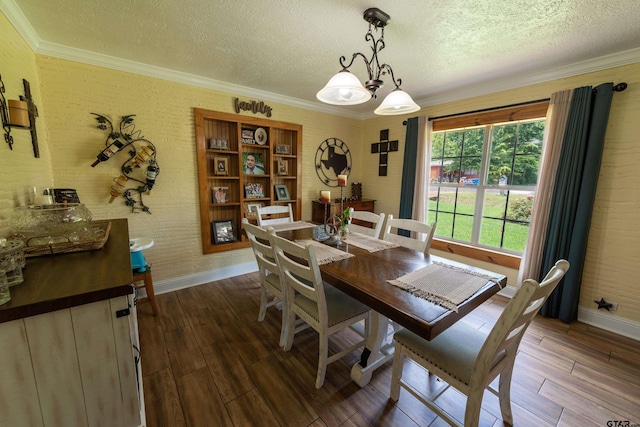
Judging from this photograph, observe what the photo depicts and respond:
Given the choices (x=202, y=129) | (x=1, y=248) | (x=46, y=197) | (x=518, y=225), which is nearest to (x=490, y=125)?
(x=518, y=225)

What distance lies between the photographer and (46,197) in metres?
1.59

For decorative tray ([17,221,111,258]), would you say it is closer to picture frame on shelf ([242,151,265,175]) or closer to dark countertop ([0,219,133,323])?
dark countertop ([0,219,133,323])

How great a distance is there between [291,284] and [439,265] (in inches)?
37.9

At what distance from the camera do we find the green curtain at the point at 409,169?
132 inches

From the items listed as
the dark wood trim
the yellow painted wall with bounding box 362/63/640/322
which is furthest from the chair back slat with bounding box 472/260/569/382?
the dark wood trim

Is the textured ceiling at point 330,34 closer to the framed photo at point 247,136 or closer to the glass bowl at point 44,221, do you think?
the framed photo at point 247,136

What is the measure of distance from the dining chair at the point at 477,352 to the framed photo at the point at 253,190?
253cm

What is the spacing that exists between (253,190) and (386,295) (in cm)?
258

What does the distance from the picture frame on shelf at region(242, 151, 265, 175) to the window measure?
2.39 meters

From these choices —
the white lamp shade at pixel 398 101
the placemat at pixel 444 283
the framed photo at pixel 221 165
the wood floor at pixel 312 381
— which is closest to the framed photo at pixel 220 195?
the framed photo at pixel 221 165

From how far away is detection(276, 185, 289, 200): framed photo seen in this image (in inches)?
138

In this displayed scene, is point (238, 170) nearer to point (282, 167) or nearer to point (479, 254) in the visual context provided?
point (282, 167)

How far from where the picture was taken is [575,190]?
221cm

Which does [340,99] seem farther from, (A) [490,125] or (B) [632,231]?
(B) [632,231]
